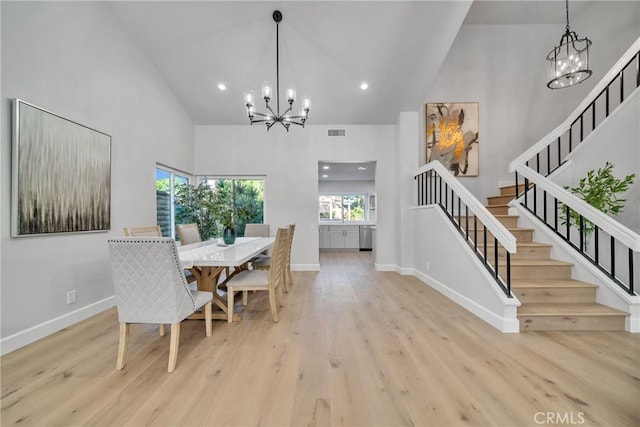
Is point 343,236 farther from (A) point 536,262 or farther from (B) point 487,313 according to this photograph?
(B) point 487,313

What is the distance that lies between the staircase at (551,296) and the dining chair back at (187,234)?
3.98 meters

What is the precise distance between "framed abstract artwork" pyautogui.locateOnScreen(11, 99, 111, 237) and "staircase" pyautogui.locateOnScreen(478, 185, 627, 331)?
15.1 feet

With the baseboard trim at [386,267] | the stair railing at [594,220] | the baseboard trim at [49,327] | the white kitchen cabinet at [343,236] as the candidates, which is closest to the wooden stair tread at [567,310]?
the stair railing at [594,220]

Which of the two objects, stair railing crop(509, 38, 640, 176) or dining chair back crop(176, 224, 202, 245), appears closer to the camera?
stair railing crop(509, 38, 640, 176)

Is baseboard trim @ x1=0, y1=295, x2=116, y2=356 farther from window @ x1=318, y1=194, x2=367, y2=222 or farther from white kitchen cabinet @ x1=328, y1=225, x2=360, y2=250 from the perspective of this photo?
window @ x1=318, y1=194, x2=367, y2=222

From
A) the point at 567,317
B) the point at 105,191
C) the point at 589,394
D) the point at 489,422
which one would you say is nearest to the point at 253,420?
the point at 489,422

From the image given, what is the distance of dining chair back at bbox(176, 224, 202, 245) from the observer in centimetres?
352

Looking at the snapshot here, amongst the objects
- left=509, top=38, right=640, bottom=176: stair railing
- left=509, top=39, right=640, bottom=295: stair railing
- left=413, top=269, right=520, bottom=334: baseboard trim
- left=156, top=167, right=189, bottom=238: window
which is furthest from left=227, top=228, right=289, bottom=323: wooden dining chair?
left=509, top=38, right=640, bottom=176: stair railing

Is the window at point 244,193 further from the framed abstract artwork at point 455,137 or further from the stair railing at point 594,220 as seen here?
the stair railing at point 594,220

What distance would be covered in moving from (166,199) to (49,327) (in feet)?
8.33

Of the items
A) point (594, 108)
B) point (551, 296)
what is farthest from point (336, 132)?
point (551, 296)

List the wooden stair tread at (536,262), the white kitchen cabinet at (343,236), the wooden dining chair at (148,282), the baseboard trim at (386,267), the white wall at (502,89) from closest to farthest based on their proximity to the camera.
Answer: the wooden dining chair at (148,282)
the wooden stair tread at (536,262)
the white wall at (502,89)
the baseboard trim at (386,267)
the white kitchen cabinet at (343,236)

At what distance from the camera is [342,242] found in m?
8.67

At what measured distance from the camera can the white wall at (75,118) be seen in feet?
7.18
